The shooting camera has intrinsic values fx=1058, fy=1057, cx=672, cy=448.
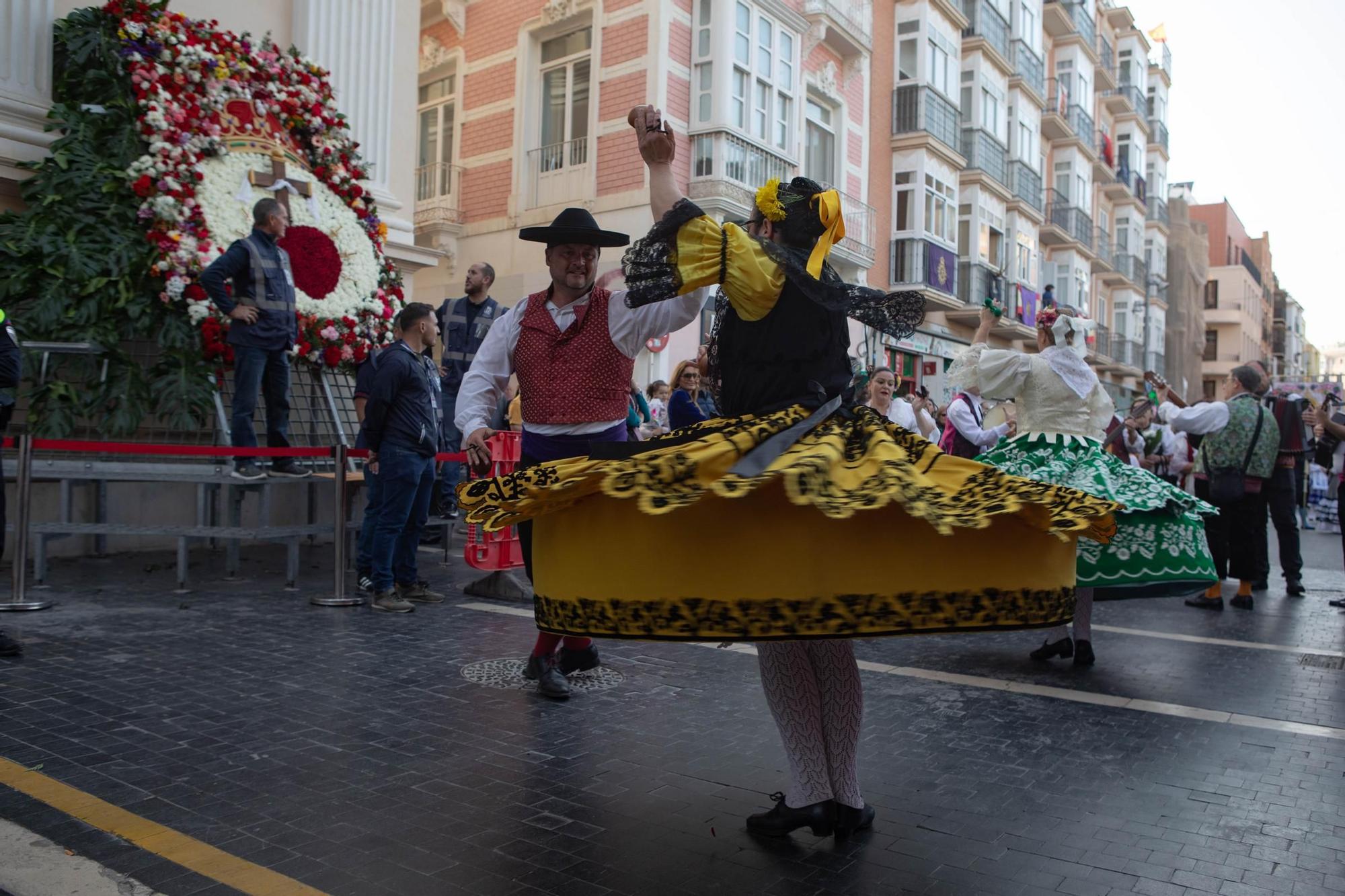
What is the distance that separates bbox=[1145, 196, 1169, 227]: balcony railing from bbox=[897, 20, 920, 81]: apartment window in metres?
27.9

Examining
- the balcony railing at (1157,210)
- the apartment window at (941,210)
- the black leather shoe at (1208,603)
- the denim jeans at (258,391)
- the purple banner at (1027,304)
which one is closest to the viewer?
the denim jeans at (258,391)

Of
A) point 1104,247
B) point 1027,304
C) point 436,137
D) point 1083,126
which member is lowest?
point 1027,304

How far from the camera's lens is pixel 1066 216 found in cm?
3766

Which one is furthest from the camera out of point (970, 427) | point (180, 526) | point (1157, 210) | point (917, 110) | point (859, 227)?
point (1157, 210)

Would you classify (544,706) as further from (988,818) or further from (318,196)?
(318,196)

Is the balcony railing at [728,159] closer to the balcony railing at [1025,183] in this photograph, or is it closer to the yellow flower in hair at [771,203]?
the balcony railing at [1025,183]

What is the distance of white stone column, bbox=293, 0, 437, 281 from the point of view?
11.5 meters

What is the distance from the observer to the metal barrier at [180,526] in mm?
6766

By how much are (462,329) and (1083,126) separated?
35729 mm

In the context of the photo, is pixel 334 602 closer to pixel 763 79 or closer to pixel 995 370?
pixel 995 370

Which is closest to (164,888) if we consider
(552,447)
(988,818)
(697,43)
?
(552,447)

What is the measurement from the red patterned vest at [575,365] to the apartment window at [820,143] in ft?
64.7

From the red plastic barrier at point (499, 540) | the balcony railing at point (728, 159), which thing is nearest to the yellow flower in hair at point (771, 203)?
the red plastic barrier at point (499, 540)

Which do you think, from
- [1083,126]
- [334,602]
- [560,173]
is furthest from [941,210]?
[334,602]
